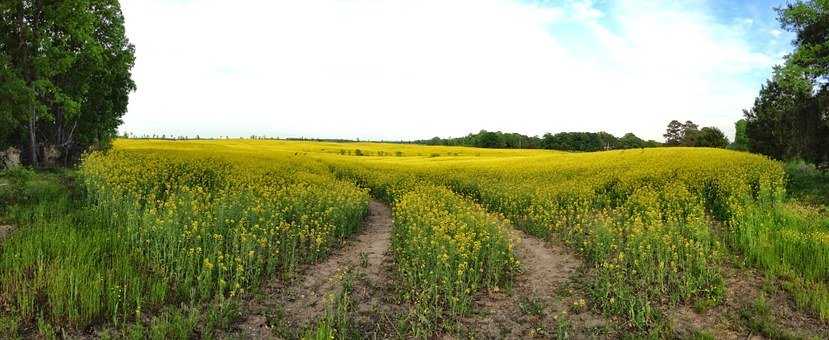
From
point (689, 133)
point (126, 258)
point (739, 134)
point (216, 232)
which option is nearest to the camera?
point (126, 258)

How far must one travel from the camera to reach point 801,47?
24688 millimetres

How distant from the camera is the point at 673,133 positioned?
101625 millimetres

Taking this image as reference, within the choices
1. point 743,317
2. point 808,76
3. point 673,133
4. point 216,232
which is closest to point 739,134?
point 673,133

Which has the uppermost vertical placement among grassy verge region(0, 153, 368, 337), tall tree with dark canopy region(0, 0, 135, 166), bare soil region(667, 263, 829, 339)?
tall tree with dark canopy region(0, 0, 135, 166)

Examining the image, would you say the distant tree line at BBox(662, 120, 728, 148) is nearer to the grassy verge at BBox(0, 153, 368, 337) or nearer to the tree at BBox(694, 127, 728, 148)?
the tree at BBox(694, 127, 728, 148)

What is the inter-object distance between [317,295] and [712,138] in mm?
91018

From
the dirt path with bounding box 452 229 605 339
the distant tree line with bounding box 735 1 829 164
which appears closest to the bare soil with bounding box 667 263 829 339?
the dirt path with bounding box 452 229 605 339

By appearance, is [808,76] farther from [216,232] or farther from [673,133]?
[673,133]

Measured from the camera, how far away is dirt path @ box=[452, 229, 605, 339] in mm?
7586

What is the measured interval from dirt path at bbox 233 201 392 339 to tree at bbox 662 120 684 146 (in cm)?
10158

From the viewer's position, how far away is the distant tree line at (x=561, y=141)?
12212 centimetres

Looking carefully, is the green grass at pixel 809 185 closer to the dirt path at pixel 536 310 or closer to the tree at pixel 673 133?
the dirt path at pixel 536 310

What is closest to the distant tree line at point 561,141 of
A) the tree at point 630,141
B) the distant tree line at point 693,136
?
the tree at point 630,141

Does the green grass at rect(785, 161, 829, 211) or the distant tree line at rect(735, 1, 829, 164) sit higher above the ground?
the distant tree line at rect(735, 1, 829, 164)
